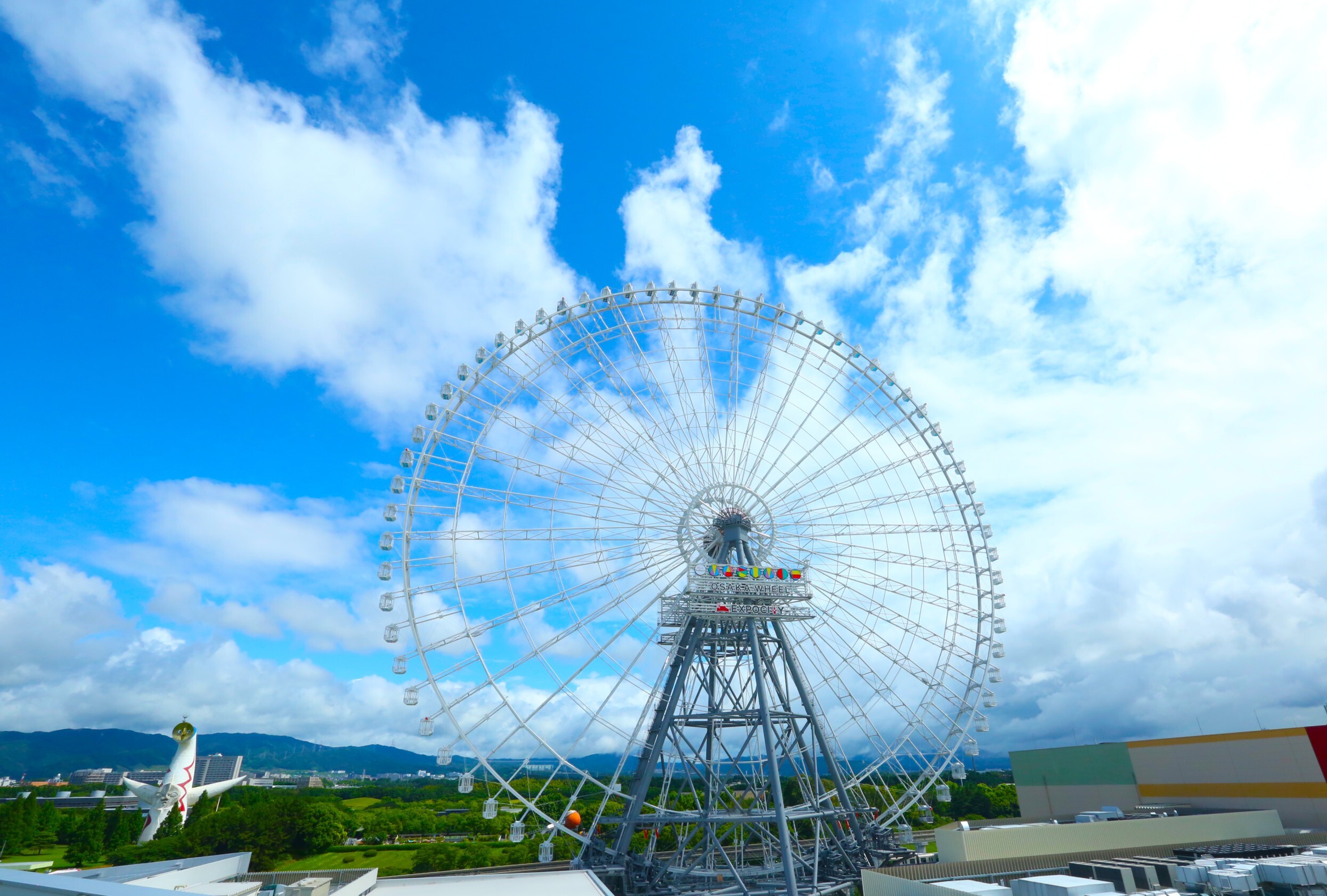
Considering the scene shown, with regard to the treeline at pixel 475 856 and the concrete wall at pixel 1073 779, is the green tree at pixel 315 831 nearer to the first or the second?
the treeline at pixel 475 856

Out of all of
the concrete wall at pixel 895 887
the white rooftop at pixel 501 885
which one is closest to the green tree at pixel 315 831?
the white rooftop at pixel 501 885

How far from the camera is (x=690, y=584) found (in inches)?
1298

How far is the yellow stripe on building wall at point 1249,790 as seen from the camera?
35125 millimetres

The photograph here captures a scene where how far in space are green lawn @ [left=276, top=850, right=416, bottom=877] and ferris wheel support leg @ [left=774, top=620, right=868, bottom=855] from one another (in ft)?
98.8

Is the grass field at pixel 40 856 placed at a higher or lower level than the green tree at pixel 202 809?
lower

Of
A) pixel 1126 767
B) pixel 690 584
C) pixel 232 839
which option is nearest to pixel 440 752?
pixel 690 584

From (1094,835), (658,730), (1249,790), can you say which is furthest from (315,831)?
(1249,790)

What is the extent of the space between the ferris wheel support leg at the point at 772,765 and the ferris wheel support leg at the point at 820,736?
1.29 meters

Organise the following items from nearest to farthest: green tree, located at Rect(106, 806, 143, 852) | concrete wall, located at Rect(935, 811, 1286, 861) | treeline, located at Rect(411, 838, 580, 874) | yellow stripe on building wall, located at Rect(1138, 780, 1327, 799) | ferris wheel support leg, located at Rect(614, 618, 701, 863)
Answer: concrete wall, located at Rect(935, 811, 1286, 861) → ferris wheel support leg, located at Rect(614, 618, 701, 863) → yellow stripe on building wall, located at Rect(1138, 780, 1327, 799) → treeline, located at Rect(411, 838, 580, 874) → green tree, located at Rect(106, 806, 143, 852)

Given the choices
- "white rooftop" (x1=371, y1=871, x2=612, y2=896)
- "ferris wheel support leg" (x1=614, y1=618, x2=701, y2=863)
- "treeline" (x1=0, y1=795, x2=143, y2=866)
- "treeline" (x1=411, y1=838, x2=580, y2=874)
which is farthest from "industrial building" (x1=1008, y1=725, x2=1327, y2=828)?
"treeline" (x1=0, y1=795, x2=143, y2=866)

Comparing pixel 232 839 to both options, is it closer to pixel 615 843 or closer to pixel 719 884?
pixel 615 843

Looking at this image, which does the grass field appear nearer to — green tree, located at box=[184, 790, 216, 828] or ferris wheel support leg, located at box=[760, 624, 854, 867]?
green tree, located at box=[184, 790, 216, 828]

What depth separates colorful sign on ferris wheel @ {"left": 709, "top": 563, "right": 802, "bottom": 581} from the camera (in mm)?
33500

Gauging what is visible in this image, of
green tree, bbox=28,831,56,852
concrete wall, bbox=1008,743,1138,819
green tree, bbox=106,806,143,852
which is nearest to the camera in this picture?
concrete wall, bbox=1008,743,1138,819
